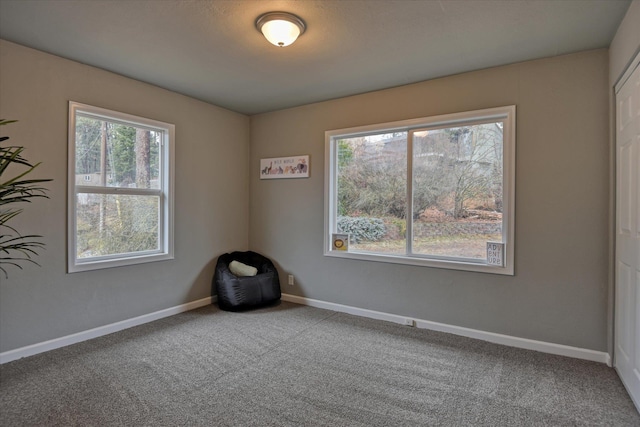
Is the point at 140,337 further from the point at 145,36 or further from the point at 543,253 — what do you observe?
the point at 543,253

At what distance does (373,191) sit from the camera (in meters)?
3.91

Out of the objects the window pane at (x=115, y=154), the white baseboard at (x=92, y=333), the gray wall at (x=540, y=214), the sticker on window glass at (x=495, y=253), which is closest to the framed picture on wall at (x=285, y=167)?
the gray wall at (x=540, y=214)

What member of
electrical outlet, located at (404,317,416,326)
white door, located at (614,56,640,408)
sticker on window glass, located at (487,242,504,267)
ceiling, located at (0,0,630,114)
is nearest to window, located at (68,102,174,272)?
ceiling, located at (0,0,630,114)

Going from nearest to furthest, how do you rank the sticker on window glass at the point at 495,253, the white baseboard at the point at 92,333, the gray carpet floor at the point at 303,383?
the gray carpet floor at the point at 303,383, the white baseboard at the point at 92,333, the sticker on window glass at the point at 495,253

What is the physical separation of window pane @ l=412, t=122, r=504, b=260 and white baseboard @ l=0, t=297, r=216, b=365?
9.04 feet

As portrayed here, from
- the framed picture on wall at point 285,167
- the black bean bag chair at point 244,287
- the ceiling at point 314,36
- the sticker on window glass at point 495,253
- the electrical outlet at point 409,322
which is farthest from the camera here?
the framed picture on wall at point 285,167

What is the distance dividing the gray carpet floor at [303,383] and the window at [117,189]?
873 mm

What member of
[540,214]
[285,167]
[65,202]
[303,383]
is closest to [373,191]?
[285,167]

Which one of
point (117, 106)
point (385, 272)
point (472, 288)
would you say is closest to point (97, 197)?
point (117, 106)

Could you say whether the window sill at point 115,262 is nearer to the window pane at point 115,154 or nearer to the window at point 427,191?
the window pane at point 115,154

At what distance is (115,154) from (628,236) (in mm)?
4364

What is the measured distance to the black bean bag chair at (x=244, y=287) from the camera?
3.93 meters

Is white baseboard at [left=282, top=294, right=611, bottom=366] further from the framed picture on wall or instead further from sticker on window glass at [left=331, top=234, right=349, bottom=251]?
the framed picture on wall

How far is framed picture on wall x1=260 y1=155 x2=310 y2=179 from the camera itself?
4281mm
